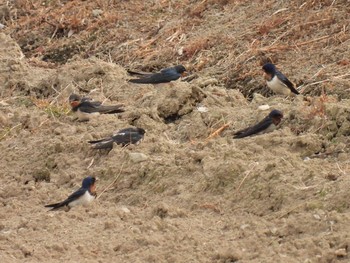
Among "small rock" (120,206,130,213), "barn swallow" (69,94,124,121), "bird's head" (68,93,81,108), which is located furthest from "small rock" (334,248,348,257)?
"bird's head" (68,93,81,108)

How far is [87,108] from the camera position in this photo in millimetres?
9648

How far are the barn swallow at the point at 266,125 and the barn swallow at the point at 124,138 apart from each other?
3.03 feet

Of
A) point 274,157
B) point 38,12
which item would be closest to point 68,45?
point 38,12

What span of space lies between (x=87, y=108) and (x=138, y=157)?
143cm

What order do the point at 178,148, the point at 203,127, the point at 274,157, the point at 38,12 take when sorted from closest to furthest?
the point at 274,157, the point at 178,148, the point at 203,127, the point at 38,12

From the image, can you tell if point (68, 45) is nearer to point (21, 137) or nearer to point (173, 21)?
point (173, 21)

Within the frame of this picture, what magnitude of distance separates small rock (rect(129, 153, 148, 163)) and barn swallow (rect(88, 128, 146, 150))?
0.26 meters

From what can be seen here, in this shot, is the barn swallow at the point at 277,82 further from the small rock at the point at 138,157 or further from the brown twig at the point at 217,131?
the small rock at the point at 138,157

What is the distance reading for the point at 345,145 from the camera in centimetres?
810

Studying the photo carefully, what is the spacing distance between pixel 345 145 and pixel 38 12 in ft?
24.7

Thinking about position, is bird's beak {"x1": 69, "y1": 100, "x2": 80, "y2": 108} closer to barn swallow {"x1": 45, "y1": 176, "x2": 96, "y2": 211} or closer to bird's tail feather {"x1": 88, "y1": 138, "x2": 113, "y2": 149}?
bird's tail feather {"x1": 88, "y1": 138, "x2": 113, "y2": 149}

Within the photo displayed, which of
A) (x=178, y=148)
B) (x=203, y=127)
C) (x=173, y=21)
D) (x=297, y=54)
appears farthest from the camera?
(x=173, y=21)

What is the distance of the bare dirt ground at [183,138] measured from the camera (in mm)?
6879

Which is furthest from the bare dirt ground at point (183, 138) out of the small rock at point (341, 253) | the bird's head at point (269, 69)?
the bird's head at point (269, 69)
